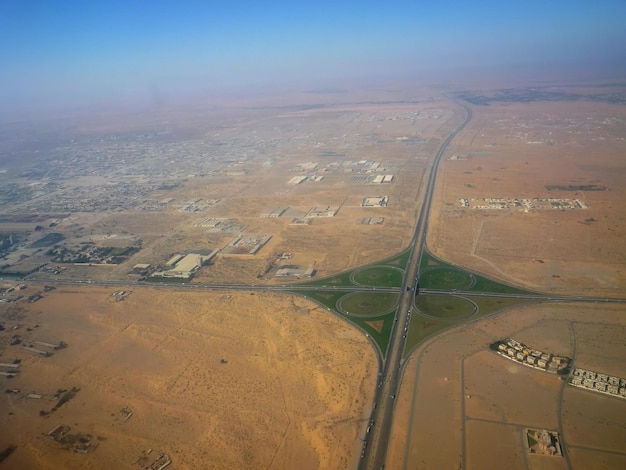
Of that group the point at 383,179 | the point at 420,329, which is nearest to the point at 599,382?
the point at 420,329

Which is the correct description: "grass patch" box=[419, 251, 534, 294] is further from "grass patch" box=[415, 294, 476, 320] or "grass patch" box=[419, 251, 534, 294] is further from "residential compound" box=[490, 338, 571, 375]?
"residential compound" box=[490, 338, 571, 375]

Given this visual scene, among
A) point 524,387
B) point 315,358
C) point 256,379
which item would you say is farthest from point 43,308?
point 524,387

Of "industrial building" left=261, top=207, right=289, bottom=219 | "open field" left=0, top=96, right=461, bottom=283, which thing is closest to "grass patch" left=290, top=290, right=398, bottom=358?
"open field" left=0, top=96, right=461, bottom=283

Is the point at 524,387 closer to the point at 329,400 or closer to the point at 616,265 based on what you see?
the point at 329,400

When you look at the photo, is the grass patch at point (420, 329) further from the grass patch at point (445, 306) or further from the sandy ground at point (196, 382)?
the sandy ground at point (196, 382)

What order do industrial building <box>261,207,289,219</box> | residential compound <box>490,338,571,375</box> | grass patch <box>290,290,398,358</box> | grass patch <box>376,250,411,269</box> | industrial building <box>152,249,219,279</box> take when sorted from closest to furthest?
residential compound <box>490,338,571,375</box> → grass patch <box>290,290,398,358</box> → grass patch <box>376,250,411,269</box> → industrial building <box>152,249,219,279</box> → industrial building <box>261,207,289,219</box>
